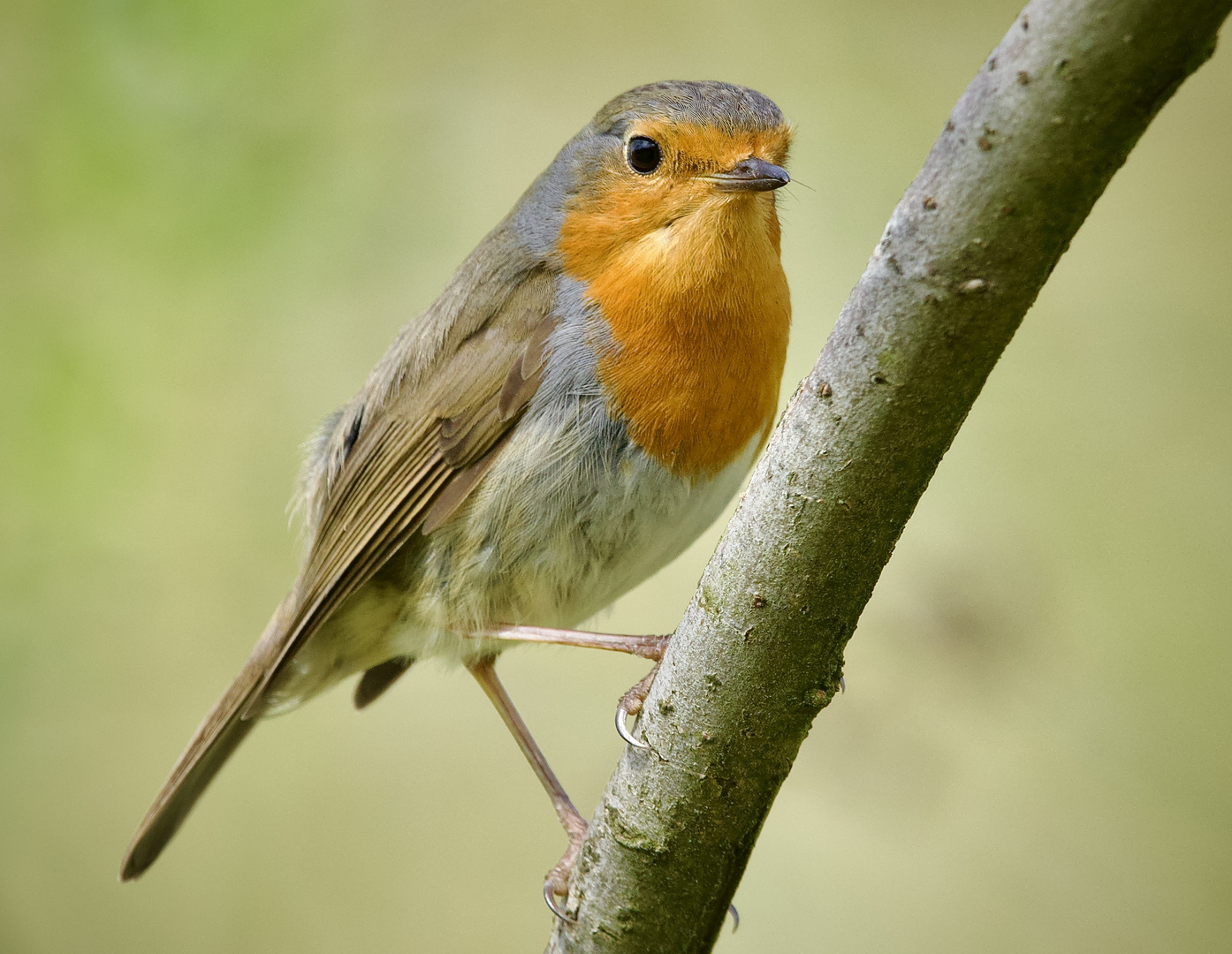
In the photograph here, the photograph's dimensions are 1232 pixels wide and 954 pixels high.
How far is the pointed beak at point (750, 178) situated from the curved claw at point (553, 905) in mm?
1655

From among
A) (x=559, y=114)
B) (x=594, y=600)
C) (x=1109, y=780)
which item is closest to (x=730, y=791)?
(x=594, y=600)

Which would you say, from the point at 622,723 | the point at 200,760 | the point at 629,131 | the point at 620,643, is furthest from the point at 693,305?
the point at 200,760

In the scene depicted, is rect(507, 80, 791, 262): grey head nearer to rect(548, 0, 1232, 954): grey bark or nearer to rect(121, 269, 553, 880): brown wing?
rect(121, 269, 553, 880): brown wing

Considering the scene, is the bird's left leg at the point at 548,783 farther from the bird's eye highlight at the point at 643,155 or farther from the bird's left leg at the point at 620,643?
the bird's eye highlight at the point at 643,155

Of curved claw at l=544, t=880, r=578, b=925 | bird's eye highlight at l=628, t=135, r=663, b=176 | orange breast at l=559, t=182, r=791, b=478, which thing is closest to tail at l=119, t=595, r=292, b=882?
curved claw at l=544, t=880, r=578, b=925

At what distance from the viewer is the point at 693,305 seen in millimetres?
2715

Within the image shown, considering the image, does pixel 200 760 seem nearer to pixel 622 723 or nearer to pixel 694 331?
pixel 622 723

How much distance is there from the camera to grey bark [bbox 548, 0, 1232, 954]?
1267 mm

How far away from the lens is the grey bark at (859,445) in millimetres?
1267

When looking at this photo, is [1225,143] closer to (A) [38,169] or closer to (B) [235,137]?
(B) [235,137]

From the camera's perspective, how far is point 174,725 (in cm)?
495

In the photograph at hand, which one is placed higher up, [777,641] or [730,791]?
[777,641]

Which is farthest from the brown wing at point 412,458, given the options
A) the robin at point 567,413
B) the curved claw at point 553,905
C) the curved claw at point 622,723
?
the curved claw at point 553,905

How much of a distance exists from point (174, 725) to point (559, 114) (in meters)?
3.15
